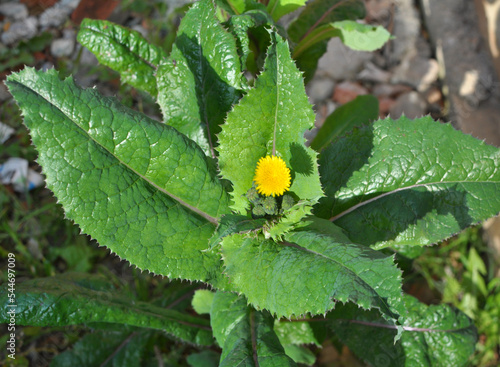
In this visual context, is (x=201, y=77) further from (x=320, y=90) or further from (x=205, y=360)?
(x=320, y=90)

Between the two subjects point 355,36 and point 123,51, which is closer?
point 123,51

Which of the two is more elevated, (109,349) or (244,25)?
(244,25)

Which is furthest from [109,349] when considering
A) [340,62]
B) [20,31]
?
[340,62]

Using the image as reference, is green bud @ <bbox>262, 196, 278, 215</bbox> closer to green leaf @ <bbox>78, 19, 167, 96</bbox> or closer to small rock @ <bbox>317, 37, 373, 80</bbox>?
green leaf @ <bbox>78, 19, 167, 96</bbox>

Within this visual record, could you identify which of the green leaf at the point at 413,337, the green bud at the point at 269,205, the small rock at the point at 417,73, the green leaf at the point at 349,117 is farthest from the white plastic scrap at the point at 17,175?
the small rock at the point at 417,73

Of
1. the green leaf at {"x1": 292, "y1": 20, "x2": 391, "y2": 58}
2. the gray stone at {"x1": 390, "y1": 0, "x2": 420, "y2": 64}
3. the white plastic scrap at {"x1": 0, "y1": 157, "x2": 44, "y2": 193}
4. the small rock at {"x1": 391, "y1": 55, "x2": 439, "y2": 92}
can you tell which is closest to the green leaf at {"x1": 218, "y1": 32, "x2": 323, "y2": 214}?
the green leaf at {"x1": 292, "y1": 20, "x2": 391, "y2": 58}
